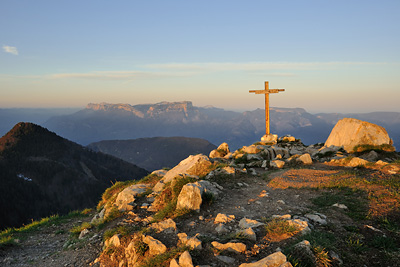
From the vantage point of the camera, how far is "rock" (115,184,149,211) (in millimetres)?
11641

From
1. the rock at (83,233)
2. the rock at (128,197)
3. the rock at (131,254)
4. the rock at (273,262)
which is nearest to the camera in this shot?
the rock at (273,262)

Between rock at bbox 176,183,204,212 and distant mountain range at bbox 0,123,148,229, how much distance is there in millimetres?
88429

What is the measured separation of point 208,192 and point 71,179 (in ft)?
476

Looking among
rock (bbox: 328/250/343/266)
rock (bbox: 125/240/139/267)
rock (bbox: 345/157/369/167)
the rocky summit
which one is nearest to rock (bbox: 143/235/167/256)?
the rocky summit

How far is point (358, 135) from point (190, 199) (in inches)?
737

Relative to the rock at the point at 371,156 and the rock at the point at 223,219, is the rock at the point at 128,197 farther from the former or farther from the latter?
the rock at the point at 371,156

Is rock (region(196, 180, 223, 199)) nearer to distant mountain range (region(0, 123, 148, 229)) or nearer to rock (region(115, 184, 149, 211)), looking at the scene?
rock (region(115, 184, 149, 211))

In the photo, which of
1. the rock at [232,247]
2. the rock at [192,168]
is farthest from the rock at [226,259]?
the rock at [192,168]

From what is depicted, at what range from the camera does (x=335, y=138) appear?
23.5 m

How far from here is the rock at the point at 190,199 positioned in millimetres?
9461

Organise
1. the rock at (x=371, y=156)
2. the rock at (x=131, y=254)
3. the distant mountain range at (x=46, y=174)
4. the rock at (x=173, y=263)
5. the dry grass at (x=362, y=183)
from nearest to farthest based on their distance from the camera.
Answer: the rock at (x=173, y=263), the rock at (x=131, y=254), the dry grass at (x=362, y=183), the rock at (x=371, y=156), the distant mountain range at (x=46, y=174)

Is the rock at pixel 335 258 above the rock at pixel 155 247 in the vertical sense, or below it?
above

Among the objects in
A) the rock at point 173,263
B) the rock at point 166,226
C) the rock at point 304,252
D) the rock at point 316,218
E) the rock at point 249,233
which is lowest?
the rock at point 166,226

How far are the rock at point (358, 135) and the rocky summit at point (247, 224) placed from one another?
6.74 m
